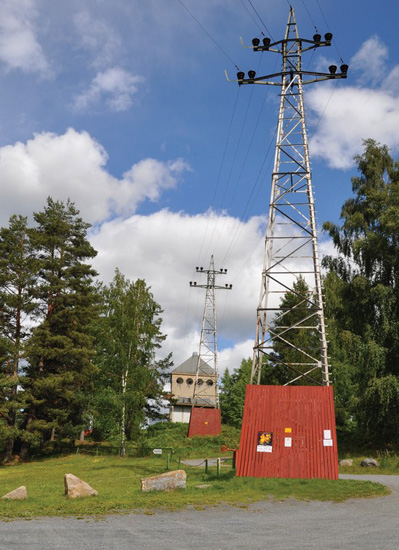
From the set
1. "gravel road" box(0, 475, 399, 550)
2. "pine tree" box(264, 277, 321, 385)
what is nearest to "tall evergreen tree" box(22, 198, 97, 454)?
"pine tree" box(264, 277, 321, 385)

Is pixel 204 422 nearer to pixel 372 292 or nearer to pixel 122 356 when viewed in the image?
pixel 122 356

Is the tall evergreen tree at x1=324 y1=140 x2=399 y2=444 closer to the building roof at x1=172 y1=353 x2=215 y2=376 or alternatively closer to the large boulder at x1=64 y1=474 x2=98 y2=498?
the large boulder at x1=64 y1=474 x2=98 y2=498

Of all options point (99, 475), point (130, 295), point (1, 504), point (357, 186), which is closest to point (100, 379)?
point (130, 295)

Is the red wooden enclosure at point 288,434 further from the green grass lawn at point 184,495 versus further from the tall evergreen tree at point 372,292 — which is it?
the tall evergreen tree at point 372,292

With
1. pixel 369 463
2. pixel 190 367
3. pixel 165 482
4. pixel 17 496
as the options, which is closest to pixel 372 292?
pixel 369 463

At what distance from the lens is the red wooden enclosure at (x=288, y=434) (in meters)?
15.6

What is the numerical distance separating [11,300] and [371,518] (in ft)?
91.9

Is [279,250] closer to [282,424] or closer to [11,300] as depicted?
[282,424]

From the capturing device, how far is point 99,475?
20.6 meters

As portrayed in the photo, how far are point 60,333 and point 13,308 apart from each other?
14.8 feet

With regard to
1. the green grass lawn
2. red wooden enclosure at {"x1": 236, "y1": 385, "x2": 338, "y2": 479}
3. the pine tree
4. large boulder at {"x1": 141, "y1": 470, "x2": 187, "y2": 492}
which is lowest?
the green grass lawn

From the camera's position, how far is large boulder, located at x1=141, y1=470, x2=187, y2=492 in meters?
Answer: 13.4

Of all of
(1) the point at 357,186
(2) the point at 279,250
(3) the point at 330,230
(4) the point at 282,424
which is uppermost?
(1) the point at 357,186

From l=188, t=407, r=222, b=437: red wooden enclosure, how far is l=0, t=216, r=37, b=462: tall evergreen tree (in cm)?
1322
